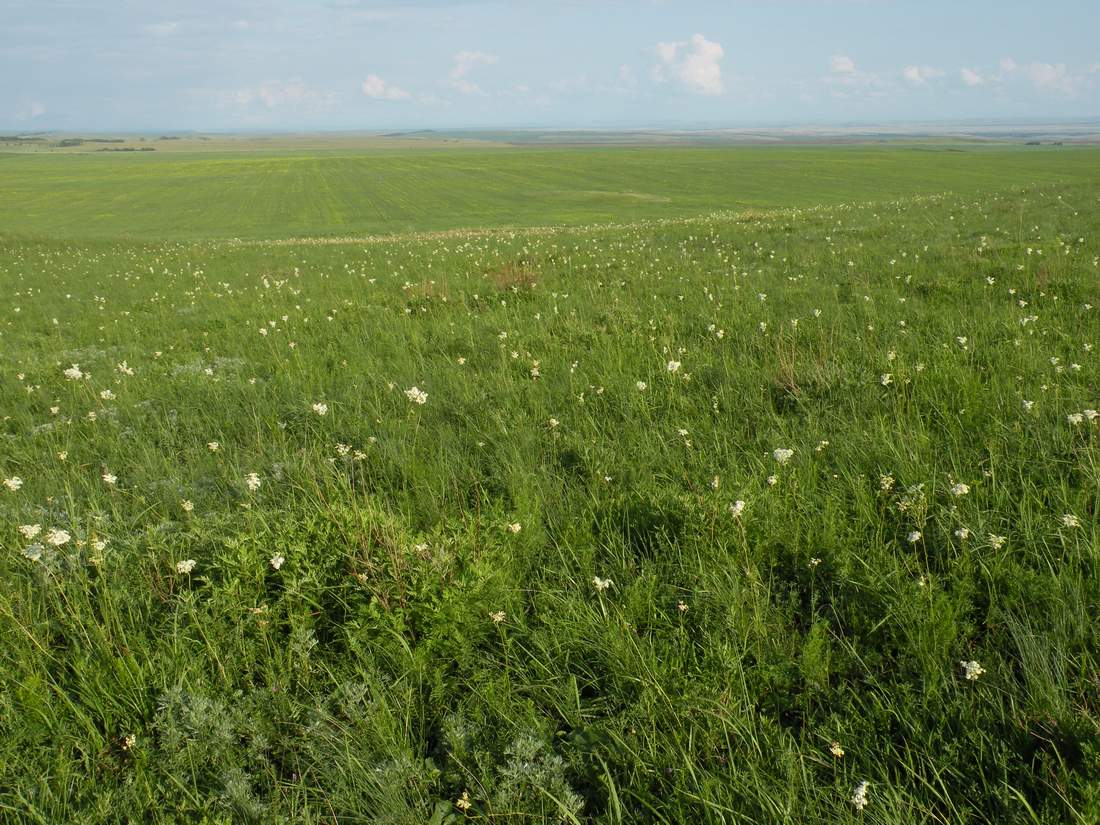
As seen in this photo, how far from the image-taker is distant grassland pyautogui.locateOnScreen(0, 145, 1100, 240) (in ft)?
152

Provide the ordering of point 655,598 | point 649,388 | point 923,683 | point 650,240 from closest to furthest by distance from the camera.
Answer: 1. point 923,683
2. point 655,598
3. point 649,388
4. point 650,240

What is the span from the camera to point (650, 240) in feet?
62.8

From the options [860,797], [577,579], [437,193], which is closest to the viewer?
[860,797]

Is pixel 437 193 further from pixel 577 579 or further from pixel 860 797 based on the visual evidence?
pixel 860 797

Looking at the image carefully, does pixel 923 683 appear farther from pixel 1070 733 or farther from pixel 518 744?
pixel 518 744

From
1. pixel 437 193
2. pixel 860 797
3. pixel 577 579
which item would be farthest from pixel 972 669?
pixel 437 193

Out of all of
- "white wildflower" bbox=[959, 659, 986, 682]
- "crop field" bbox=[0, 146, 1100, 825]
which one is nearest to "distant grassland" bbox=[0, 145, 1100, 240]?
"crop field" bbox=[0, 146, 1100, 825]

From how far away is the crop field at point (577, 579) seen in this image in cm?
230

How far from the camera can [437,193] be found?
6769 cm

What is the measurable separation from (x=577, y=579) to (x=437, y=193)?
228 feet

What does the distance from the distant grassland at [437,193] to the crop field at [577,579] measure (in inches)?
1238

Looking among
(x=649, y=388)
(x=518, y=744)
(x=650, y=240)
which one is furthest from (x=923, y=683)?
(x=650, y=240)

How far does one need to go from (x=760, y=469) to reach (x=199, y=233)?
47.3 metres

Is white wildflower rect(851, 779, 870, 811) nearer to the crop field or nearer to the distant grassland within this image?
the crop field
